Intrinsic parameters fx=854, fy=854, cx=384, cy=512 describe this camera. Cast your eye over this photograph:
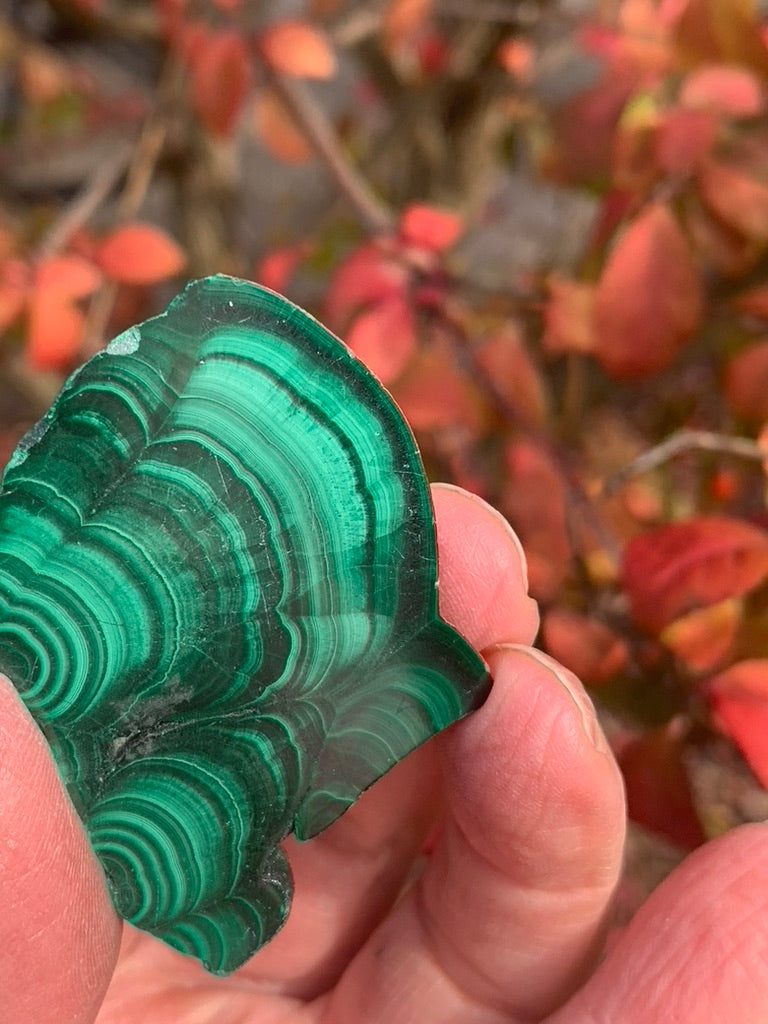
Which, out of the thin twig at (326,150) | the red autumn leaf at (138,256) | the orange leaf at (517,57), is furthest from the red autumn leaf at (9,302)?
the orange leaf at (517,57)

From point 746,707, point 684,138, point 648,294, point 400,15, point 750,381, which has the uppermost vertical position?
point 400,15

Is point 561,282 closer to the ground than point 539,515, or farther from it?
farther from it

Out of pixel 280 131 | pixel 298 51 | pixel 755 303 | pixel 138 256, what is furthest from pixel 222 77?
pixel 755 303

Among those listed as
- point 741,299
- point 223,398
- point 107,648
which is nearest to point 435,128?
point 741,299

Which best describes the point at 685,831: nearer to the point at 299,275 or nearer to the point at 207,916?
the point at 207,916

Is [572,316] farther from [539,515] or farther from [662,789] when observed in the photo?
[662,789]

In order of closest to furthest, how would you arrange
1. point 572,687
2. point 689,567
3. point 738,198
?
point 572,687, point 689,567, point 738,198

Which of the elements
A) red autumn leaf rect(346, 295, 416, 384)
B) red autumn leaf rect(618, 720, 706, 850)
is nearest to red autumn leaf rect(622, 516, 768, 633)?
red autumn leaf rect(618, 720, 706, 850)

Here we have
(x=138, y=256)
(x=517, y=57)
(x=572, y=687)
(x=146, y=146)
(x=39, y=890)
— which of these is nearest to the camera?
(x=39, y=890)
